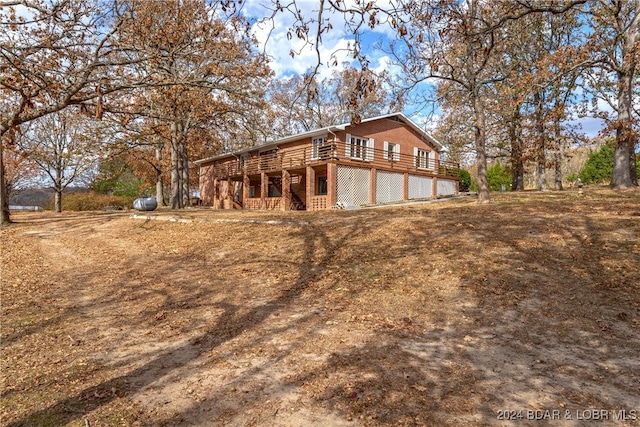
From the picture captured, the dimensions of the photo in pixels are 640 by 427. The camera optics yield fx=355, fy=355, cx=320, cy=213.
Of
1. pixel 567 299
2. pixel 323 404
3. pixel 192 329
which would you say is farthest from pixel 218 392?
pixel 567 299

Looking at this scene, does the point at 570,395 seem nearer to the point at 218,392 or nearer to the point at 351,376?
the point at 351,376

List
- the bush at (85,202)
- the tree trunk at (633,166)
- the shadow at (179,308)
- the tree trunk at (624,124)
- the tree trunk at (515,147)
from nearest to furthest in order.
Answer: the shadow at (179,308), the tree trunk at (624,124), the tree trunk at (633,166), the tree trunk at (515,147), the bush at (85,202)

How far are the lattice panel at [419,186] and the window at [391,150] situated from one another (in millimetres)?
1957

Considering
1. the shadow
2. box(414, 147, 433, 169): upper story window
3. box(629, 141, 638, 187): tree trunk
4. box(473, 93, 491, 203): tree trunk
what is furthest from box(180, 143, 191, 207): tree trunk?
box(629, 141, 638, 187): tree trunk

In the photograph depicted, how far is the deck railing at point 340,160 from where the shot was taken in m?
23.5

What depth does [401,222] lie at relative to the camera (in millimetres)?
12016

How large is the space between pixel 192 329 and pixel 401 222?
27.0ft

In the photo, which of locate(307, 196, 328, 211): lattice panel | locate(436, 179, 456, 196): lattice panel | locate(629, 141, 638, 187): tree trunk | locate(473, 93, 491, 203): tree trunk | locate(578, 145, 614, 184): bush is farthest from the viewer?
locate(578, 145, 614, 184): bush

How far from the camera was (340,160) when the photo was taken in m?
22.7

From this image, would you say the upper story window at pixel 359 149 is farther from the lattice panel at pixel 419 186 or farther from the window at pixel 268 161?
the window at pixel 268 161

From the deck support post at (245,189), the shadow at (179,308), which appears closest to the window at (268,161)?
the deck support post at (245,189)

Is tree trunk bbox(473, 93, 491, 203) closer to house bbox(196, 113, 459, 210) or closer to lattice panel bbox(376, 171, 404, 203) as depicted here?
house bbox(196, 113, 459, 210)

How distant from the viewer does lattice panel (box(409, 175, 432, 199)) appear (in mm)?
27559

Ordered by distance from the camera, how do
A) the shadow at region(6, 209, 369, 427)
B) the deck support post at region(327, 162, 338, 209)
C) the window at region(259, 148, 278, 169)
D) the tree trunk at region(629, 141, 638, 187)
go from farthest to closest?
the window at region(259, 148, 278, 169), the deck support post at region(327, 162, 338, 209), the tree trunk at region(629, 141, 638, 187), the shadow at region(6, 209, 369, 427)
